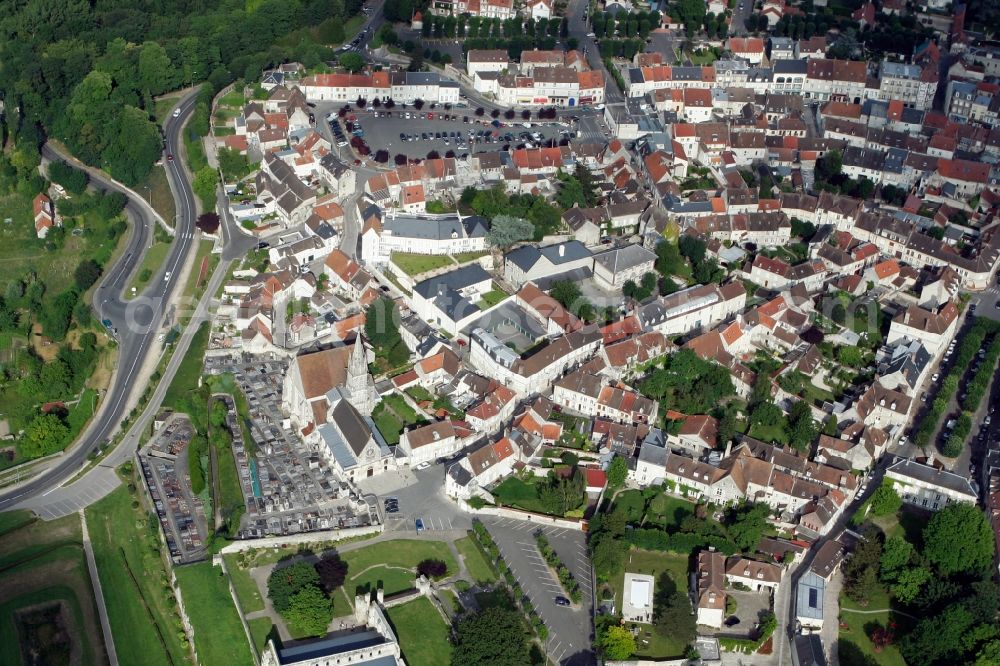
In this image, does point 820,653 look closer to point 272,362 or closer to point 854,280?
point 854,280

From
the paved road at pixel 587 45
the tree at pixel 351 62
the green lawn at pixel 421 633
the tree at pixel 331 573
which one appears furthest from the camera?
the paved road at pixel 587 45

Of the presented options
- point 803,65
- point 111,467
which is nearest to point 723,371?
point 111,467

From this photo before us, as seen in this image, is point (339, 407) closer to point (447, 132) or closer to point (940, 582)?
point (940, 582)

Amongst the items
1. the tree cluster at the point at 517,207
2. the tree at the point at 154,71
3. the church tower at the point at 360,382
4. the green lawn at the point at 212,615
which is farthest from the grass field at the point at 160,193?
the green lawn at the point at 212,615

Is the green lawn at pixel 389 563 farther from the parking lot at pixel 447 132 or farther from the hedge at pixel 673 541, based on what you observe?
the parking lot at pixel 447 132

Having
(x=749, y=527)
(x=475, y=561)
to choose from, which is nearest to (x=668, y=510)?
(x=749, y=527)

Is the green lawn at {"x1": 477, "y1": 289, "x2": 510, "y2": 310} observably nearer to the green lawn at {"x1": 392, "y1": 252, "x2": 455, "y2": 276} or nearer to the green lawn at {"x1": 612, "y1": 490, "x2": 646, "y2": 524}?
the green lawn at {"x1": 392, "y1": 252, "x2": 455, "y2": 276}
